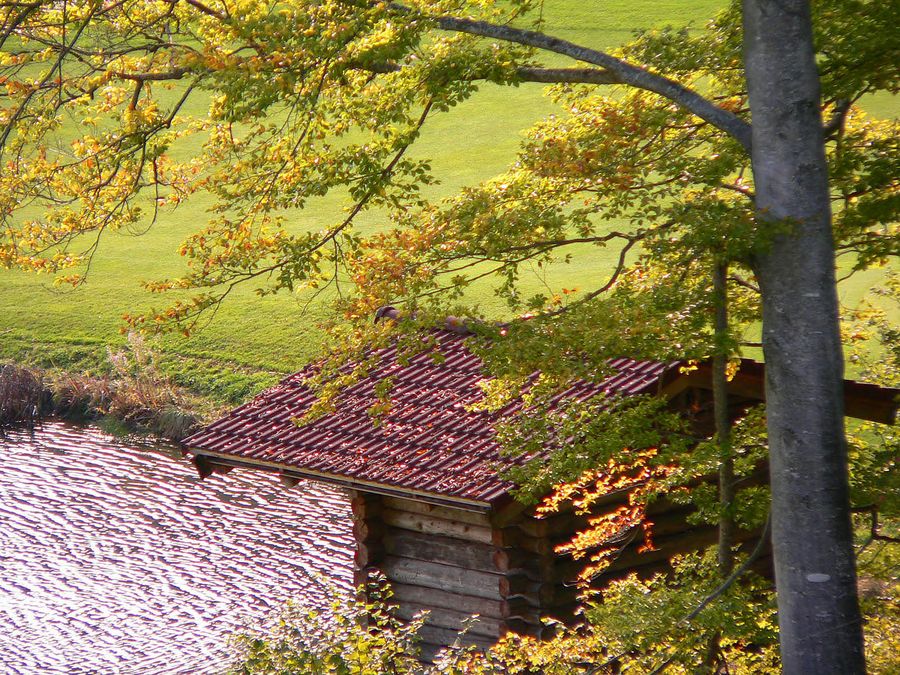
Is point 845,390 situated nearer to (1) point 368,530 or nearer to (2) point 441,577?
(2) point 441,577

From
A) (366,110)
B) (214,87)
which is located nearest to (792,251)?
(366,110)

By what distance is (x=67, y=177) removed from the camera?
274 inches

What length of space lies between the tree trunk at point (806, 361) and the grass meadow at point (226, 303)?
11.7 metres

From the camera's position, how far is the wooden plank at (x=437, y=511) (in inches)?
345

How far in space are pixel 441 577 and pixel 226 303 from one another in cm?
1776

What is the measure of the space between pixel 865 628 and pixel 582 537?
2246 mm

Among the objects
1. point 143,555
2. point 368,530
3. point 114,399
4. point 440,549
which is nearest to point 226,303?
point 114,399

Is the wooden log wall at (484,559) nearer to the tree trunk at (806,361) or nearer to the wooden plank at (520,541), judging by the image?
the wooden plank at (520,541)

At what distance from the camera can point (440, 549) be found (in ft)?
30.4

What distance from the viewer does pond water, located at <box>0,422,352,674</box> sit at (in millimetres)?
12562

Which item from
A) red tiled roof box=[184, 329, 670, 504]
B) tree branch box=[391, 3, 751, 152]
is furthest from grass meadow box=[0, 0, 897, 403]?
tree branch box=[391, 3, 751, 152]

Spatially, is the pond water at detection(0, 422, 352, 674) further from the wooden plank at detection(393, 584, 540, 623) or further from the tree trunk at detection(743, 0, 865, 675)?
the tree trunk at detection(743, 0, 865, 675)

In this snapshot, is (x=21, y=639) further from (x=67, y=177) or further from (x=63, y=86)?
(x=63, y=86)

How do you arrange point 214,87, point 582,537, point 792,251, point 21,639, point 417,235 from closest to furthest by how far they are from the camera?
point 792,251 < point 214,87 < point 417,235 < point 582,537 < point 21,639
